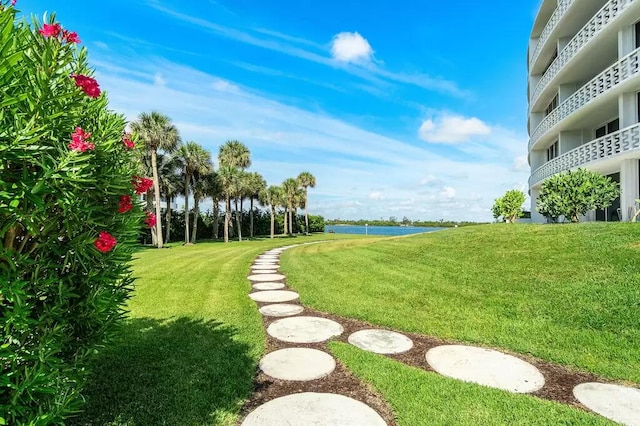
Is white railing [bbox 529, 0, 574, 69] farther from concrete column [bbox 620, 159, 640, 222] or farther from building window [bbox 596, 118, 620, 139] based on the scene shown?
concrete column [bbox 620, 159, 640, 222]

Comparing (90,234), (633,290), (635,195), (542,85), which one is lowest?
(633,290)

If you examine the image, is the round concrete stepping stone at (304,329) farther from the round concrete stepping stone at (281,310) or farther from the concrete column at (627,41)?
the concrete column at (627,41)

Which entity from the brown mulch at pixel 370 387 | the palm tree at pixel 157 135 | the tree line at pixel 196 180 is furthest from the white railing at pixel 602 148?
the palm tree at pixel 157 135

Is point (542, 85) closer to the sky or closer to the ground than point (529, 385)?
closer to the sky

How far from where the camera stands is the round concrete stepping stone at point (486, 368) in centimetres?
310

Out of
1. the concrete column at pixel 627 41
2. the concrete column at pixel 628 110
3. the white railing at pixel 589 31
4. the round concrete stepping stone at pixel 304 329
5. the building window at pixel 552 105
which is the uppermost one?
the white railing at pixel 589 31

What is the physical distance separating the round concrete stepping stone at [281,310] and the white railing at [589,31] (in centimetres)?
1454

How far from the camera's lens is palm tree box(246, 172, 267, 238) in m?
34.7

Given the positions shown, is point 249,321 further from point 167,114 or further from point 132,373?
point 167,114

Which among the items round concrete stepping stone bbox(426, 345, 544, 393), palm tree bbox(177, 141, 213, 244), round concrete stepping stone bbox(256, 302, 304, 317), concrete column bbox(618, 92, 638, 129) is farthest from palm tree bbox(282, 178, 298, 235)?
round concrete stepping stone bbox(426, 345, 544, 393)

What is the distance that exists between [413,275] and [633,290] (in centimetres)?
401

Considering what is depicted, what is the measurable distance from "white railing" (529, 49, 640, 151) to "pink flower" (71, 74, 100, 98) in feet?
48.4

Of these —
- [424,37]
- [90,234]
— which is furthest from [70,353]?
[424,37]

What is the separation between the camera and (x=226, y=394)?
2889mm
